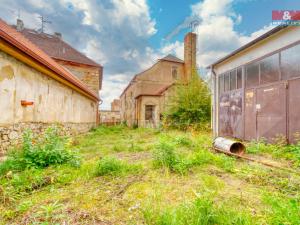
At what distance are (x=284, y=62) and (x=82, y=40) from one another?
17.1 meters

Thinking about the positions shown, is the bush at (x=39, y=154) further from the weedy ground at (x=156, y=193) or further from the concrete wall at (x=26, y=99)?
the concrete wall at (x=26, y=99)

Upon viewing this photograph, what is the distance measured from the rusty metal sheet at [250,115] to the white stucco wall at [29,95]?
26.5 ft

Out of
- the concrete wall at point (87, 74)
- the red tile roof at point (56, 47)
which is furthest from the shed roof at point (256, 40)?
the red tile roof at point (56, 47)

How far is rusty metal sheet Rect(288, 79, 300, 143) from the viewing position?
486cm

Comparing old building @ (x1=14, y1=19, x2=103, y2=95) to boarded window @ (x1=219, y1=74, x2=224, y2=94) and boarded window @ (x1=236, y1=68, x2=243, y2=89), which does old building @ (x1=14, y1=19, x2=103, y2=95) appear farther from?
boarded window @ (x1=236, y1=68, x2=243, y2=89)

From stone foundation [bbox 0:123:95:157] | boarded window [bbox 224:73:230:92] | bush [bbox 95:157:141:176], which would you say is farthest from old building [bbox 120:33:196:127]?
bush [bbox 95:157:141:176]

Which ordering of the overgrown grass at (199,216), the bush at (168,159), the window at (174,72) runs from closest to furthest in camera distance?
the overgrown grass at (199,216)
the bush at (168,159)
the window at (174,72)

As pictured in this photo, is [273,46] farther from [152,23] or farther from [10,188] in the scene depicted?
[152,23]

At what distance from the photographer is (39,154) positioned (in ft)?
11.4

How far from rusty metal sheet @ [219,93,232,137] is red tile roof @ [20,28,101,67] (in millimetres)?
13083

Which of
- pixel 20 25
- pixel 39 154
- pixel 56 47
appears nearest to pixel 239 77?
pixel 39 154

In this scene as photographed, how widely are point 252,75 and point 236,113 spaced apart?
1.76 m

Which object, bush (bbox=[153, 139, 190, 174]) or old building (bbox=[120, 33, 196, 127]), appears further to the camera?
old building (bbox=[120, 33, 196, 127])

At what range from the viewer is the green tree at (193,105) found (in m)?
11.8
